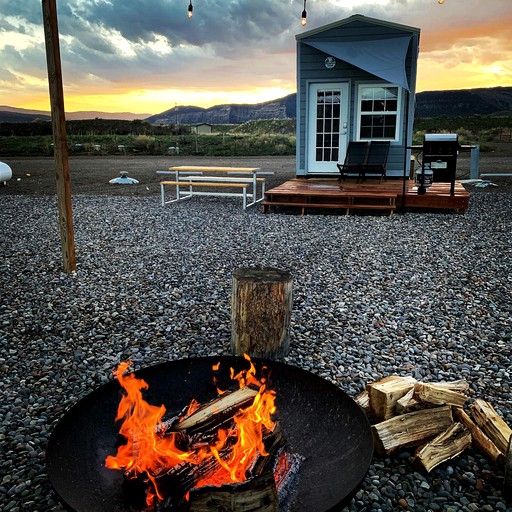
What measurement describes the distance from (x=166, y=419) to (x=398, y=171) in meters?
10.0

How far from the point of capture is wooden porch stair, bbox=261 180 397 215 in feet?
28.3

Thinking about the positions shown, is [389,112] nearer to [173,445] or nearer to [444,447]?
[444,447]

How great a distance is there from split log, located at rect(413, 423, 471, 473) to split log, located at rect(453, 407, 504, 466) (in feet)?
0.15

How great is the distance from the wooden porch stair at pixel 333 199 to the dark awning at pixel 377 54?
2065mm

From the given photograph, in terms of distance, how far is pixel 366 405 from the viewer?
254 centimetres

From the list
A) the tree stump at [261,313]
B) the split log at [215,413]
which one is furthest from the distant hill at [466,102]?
the split log at [215,413]

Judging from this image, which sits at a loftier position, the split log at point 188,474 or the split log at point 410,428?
the split log at point 188,474

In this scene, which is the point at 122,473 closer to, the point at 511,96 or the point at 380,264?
the point at 380,264

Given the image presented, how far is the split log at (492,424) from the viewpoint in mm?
2297

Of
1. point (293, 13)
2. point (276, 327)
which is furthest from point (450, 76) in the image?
point (276, 327)

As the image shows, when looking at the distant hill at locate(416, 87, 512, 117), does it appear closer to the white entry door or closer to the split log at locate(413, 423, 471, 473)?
the white entry door

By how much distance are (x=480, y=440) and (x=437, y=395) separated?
28cm

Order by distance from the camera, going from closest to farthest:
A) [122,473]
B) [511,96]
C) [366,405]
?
[122,473], [366,405], [511,96]

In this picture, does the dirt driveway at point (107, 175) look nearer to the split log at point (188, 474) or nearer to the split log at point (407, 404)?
the split log at point (407, 404)
